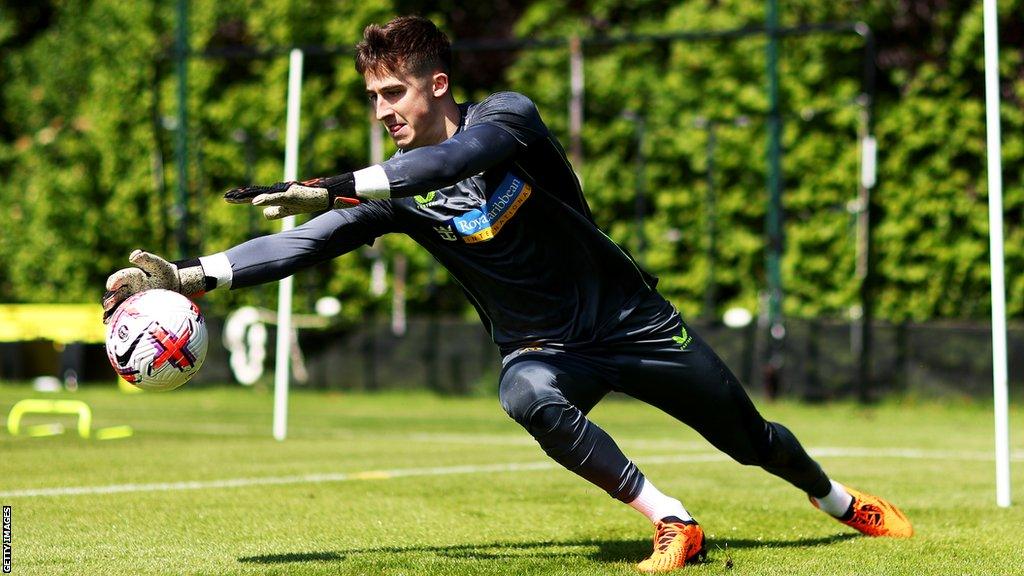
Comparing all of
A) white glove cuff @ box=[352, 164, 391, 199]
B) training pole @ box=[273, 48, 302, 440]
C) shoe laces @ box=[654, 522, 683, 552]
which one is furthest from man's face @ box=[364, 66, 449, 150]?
training pole @ box=[273, 48, 302, 440]

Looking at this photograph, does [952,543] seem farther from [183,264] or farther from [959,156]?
[959,156]

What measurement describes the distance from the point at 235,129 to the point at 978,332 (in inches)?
506

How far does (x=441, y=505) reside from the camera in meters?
7.83

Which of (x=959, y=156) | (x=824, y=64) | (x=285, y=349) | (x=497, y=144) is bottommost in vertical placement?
(x=285, y=349)

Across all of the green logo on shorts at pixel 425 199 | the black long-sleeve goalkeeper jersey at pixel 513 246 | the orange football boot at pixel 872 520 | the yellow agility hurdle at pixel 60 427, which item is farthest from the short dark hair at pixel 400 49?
the yellow agility hurdle at pixel 60 427

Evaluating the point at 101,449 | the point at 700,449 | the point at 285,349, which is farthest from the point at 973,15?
the point at 101,449

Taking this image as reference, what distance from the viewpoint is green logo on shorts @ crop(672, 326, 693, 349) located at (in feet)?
19.7

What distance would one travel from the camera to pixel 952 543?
21.4 feet

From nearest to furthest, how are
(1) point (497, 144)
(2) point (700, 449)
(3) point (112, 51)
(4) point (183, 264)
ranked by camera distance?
(1) point (497, 144)
(4) point (183, 264)
(2) point (700, 449)
(3) point (112, 51)

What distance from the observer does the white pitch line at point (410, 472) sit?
8266mm

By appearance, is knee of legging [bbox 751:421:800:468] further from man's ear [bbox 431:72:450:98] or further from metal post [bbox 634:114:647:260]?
metal post [bbox 634:114:647:260]

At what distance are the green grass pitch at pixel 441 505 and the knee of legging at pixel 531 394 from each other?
614mm

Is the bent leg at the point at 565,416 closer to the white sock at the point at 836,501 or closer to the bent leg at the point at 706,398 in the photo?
the bent leg at the point at 706,398

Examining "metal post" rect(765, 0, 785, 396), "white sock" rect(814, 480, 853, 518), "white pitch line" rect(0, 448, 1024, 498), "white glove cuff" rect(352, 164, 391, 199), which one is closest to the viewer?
"white glove cuff" rect(352, 164, 391, 199)
